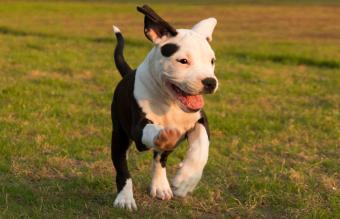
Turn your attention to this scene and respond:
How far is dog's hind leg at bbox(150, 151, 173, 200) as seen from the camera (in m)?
5.39

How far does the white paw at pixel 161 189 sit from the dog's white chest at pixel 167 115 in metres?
0.98

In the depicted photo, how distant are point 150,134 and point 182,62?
0.53 meters

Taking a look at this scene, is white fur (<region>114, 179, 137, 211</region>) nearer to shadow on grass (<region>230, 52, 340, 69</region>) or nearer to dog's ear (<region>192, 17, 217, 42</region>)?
dog's ear (<region>192, 17, 217, 42</region>)

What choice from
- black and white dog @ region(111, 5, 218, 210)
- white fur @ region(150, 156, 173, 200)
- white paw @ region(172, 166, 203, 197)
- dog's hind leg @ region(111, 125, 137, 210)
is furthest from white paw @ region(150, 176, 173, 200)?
white paw @ region(172, 166, 203, 197)

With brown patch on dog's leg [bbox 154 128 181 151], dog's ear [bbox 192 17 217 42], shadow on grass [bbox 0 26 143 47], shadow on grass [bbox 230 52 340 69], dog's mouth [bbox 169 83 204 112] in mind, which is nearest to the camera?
brown patch on dog's leg [bbox 154 128 181 151]

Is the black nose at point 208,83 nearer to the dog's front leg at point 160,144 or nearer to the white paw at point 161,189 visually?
the dog's front leg at point 160,144

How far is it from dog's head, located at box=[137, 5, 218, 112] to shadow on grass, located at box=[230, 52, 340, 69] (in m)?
11.8

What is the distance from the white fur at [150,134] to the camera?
164 inches

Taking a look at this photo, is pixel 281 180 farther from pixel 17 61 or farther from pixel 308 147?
pixel 17 61

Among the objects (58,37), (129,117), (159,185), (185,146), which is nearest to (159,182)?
(159,185)

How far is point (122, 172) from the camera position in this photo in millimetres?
5121

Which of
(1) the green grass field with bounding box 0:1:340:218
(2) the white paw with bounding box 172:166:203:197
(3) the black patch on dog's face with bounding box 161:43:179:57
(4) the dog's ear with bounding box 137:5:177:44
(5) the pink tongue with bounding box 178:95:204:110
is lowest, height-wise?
(1) the green grass field with bounding box 0:1:340:218

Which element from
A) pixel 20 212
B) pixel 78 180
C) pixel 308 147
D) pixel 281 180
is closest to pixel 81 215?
pixel 20 212

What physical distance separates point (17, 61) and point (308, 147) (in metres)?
7.71
